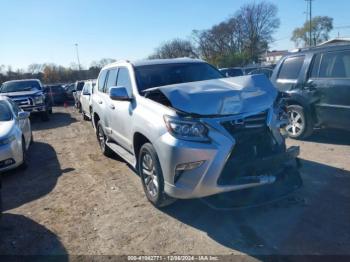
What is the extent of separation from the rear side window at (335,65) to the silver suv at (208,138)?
2912 millimetres

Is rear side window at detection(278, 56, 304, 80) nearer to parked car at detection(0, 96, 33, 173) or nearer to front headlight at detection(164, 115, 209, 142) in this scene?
front headlight at detection(164, 115, 209, 142)

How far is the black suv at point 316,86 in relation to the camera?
6684 millimetres

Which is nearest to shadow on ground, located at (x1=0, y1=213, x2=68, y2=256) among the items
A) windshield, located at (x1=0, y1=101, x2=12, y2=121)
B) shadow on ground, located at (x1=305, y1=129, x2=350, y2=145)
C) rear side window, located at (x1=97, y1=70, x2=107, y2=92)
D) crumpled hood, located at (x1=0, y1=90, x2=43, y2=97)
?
windshield, located at (x1=0, y1=101, x2=12, y2=121)

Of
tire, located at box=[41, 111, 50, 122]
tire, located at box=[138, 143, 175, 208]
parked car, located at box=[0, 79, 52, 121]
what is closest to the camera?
tire, located at box=[138, 143, 175, 208]

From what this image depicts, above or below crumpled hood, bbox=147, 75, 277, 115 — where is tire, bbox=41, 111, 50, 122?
below

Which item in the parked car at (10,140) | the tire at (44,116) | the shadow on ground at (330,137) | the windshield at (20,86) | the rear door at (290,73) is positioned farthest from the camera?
the windshield at (20,86)

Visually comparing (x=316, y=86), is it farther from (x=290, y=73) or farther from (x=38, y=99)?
(x=38, y=99)

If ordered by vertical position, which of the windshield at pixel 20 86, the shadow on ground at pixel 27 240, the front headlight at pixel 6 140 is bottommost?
the shadow on ground at pixel 27 240

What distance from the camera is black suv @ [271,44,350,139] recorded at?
21.9 ft

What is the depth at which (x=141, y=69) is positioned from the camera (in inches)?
222

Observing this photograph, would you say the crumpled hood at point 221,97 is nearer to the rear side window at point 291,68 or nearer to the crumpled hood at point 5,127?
the rear side window at point 291,68

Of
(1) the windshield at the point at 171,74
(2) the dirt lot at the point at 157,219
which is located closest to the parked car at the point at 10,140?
(2) the dirt lot at the point at 157,219

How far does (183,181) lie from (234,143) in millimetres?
711

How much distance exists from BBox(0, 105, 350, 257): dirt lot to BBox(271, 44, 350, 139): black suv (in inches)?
36.2
